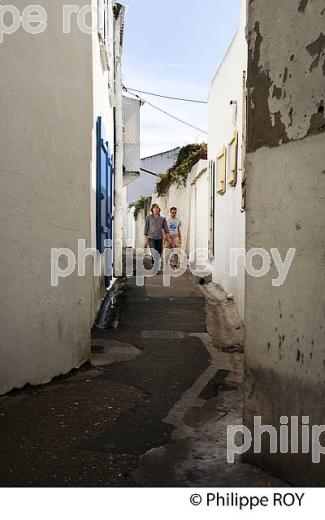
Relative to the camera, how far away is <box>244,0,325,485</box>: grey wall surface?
2.55 metres

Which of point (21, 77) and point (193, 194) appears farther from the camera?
point (193, 194)

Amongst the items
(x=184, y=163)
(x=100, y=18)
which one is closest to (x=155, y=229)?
(x=100, y=18)

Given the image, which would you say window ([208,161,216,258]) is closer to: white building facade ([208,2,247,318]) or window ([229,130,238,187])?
white building facade ([208,2,247,318])

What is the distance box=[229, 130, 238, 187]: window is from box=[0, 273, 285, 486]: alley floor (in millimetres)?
2390

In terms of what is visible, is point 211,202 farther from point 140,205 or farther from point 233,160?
point 140,205

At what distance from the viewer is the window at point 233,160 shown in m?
7.73

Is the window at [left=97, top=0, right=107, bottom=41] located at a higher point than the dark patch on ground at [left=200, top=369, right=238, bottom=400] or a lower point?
higher

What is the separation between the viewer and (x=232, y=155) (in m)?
8.02

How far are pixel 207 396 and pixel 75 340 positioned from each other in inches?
49.9

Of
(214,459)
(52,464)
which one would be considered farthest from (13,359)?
(214,459)

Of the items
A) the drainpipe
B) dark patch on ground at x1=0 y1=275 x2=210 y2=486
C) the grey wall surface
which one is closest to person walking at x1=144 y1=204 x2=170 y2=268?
the drainpipe

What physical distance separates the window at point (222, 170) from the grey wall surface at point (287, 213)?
6008 mm

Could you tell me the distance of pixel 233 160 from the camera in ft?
25.9
